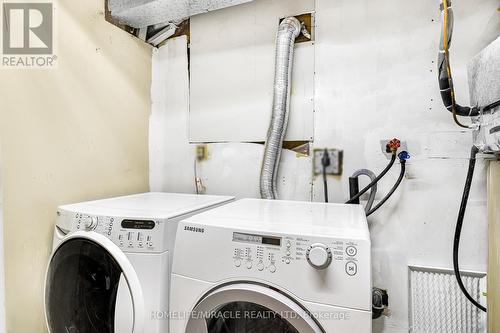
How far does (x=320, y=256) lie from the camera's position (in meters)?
0.77

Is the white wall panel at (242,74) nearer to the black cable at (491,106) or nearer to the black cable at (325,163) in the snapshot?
the black cable at (325,163)

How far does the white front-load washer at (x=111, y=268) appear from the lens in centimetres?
98

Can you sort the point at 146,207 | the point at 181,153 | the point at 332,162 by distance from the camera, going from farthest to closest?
the point at 181,153 < the point at 332,162 < the point at 146,207

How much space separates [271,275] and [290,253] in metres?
0.09

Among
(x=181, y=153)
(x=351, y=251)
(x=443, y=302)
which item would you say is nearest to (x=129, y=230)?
(x=351, y=251)

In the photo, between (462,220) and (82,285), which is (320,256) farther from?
(82,285)

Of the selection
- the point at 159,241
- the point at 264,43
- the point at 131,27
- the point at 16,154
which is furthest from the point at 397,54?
the point at 16,154

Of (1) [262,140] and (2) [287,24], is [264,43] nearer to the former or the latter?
(2) [287,24]

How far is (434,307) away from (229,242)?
105cm

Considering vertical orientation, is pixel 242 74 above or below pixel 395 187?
above

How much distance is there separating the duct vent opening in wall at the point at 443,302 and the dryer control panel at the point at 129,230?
45.5 inches

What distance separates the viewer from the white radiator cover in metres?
1.45

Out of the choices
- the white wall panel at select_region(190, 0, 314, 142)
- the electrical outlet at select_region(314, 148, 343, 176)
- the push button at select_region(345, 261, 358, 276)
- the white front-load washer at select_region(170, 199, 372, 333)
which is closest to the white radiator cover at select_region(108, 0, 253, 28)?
the white wall panel at select_region(190, 0, 314, 142)

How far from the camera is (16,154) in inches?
44.3
